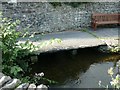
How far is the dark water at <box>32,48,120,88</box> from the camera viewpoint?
8.84 m

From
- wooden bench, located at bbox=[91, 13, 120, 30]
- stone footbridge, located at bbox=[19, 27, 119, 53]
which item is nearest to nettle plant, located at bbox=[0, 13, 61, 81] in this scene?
stone footbridge, located at bbox=[19, 27, 119, 53]

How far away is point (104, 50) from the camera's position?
1109 centimetres

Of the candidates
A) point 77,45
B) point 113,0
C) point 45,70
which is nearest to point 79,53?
point 77,45

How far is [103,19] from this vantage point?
540 inches

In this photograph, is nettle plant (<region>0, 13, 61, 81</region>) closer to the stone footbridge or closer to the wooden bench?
the stone footbridge

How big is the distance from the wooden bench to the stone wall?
280 mm

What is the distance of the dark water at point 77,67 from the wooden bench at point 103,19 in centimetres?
236

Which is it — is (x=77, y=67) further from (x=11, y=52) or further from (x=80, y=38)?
(x=11, y=52)

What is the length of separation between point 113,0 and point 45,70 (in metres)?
6.22

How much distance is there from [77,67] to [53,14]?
11.9ft

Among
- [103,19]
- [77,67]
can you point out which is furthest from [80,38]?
[103,19]

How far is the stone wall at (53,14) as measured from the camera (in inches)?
471

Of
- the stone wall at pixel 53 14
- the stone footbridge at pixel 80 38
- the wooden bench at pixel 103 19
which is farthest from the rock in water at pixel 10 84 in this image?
the wooden bench at pixel 103 19

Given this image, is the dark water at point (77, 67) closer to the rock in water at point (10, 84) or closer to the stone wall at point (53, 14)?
the stone wall at point (53, 14)
